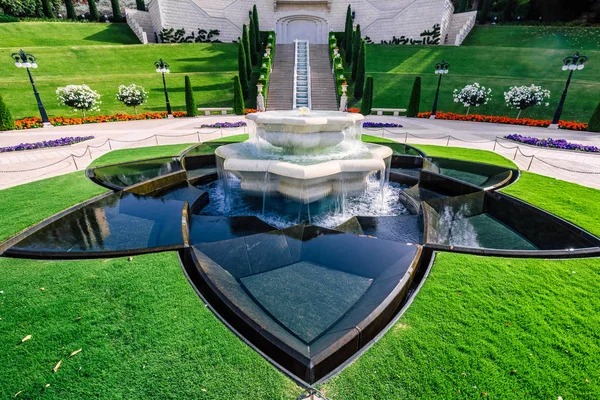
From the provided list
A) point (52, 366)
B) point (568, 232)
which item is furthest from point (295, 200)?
point (568, 232)

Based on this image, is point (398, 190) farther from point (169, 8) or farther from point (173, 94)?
point (169, 8)

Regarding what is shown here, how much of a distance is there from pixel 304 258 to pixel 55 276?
3.93 m

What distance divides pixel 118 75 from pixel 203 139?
18.9m

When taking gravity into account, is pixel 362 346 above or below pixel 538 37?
below

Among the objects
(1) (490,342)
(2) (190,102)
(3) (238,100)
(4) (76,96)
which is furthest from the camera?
(3) (238,100)

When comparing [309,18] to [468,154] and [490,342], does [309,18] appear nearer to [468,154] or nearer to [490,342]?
[468,154]

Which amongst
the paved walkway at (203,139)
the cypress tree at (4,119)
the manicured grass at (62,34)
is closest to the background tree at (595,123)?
the paved walkway at (203,139)

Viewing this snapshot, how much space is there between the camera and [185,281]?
418 centimetres

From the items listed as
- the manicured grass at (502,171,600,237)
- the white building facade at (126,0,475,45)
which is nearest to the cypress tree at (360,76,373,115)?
the manicured grass at (502,171,600,237)

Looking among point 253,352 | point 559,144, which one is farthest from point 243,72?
point 253,352

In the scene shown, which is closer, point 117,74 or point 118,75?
point 118,75

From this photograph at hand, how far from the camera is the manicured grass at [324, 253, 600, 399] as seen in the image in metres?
2.69

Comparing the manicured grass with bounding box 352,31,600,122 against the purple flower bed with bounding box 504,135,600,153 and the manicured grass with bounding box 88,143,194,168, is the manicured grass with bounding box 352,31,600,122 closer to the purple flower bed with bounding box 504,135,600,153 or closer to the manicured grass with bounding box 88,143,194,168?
the purple flower bed with bounding box 504,135,600,153

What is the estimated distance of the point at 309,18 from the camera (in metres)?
41.4
